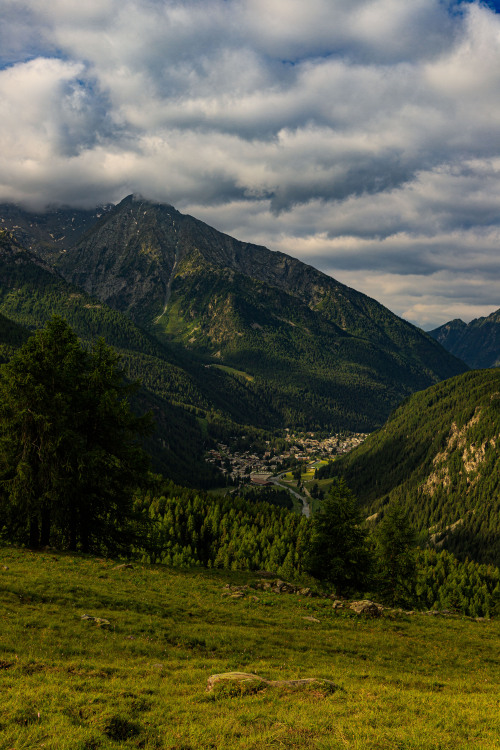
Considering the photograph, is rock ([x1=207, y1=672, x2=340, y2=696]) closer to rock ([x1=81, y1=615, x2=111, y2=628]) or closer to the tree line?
rock ([x1=81, y1=615, x2=111, y2=628])

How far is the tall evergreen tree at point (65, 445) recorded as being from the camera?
33906 millimetres

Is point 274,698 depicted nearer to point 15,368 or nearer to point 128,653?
point 128,653

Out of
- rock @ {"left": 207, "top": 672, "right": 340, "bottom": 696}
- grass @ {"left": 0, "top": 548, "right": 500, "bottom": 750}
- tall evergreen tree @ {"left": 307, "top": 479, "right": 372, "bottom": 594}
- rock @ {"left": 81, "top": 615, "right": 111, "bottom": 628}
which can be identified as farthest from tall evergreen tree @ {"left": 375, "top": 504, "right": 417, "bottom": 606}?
rock @ {"left": 81, "top": 615, "right": 111, "bottom": 628}

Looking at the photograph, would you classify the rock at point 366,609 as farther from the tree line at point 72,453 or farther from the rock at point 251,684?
the rock at point 251,684

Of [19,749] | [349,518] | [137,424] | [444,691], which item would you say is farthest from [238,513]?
[19,749]

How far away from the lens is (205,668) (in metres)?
17.8

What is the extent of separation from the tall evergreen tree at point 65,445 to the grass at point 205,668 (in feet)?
15.4

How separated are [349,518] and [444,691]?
125 ft

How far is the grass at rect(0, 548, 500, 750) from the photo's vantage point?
12.1 m

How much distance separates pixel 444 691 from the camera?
63.7 feet

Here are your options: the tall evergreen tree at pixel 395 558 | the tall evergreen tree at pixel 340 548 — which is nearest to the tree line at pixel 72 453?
the tall evergreen tree at pixel 340 548

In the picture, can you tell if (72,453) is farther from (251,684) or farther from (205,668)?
(251,684)

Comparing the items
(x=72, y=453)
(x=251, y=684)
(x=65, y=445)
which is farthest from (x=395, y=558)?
(x=251, y=684)

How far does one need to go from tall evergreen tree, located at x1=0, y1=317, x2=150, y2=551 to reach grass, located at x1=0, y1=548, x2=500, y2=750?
470cm
